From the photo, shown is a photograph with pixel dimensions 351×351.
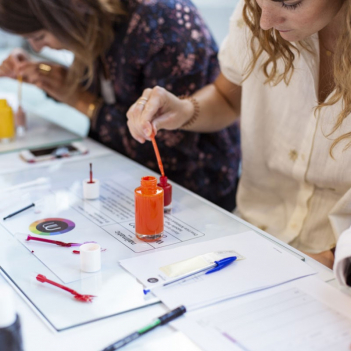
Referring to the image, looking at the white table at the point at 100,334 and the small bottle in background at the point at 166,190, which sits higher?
the small bottle in background at the point at 166,190

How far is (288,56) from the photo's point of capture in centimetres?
121

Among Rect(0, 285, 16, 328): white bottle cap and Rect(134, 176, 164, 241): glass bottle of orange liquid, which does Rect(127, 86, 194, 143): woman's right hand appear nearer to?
Rect(134, 176, 164, 241): glass bottle of orange liquid

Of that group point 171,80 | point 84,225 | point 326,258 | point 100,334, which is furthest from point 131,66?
point 100,334

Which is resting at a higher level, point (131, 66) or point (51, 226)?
point (131, 66)

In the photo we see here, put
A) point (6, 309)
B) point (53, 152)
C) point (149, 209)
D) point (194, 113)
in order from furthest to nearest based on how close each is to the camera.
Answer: point (53, 152) < point (194, 113) < point (149, 209) < point (6, 309)

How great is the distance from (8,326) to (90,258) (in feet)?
0.75

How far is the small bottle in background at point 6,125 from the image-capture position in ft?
5.45

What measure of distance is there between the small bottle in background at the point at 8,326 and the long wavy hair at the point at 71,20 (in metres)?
1.07

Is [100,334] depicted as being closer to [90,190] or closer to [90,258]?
[90,258]

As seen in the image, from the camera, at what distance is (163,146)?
170cm

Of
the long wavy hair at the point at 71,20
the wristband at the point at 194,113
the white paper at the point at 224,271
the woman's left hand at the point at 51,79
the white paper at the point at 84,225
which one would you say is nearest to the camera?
the white paper at the point at 224,271

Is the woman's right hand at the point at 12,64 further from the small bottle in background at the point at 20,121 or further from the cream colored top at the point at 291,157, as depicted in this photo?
the cream colored top at the point at 291,157

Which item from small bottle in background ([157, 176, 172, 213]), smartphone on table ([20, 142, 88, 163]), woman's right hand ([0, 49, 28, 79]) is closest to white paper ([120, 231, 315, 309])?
small bottle in background ([157, 176, 172, 213])

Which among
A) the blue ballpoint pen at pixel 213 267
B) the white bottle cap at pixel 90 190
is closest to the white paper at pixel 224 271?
the blue ballpoint pen at pixel 213 267
